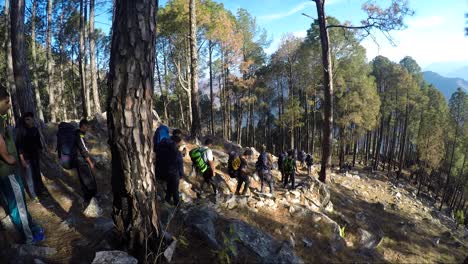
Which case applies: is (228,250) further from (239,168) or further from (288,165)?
(288,165)

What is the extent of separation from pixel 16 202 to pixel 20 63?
237 inches

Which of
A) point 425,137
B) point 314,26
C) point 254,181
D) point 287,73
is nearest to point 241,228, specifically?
point 254,181

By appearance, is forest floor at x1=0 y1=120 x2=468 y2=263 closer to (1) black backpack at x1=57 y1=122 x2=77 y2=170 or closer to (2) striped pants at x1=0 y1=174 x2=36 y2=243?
(2) striped pants at x1=0 y1=174 x2=36 y2=243

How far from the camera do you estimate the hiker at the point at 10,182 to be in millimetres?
3521

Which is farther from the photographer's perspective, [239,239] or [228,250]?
[239,239]

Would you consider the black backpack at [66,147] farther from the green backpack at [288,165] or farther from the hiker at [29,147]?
the green backpack at [288,165]

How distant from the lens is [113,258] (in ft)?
11.0

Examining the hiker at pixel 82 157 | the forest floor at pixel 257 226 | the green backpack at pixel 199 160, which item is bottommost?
the forest floor at pixel 257 226

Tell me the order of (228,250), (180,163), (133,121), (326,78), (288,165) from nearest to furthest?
(133,121), (228,250), (180,163), (326,78), (288,165)

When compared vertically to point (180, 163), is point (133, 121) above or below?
above

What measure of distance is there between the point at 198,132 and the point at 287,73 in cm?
1670

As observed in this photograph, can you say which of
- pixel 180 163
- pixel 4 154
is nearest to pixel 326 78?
pixel 180 163

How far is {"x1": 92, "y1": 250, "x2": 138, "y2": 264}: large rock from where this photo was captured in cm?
331

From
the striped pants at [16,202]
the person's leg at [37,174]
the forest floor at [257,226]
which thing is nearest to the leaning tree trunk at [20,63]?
the forest floor at [257,226]
